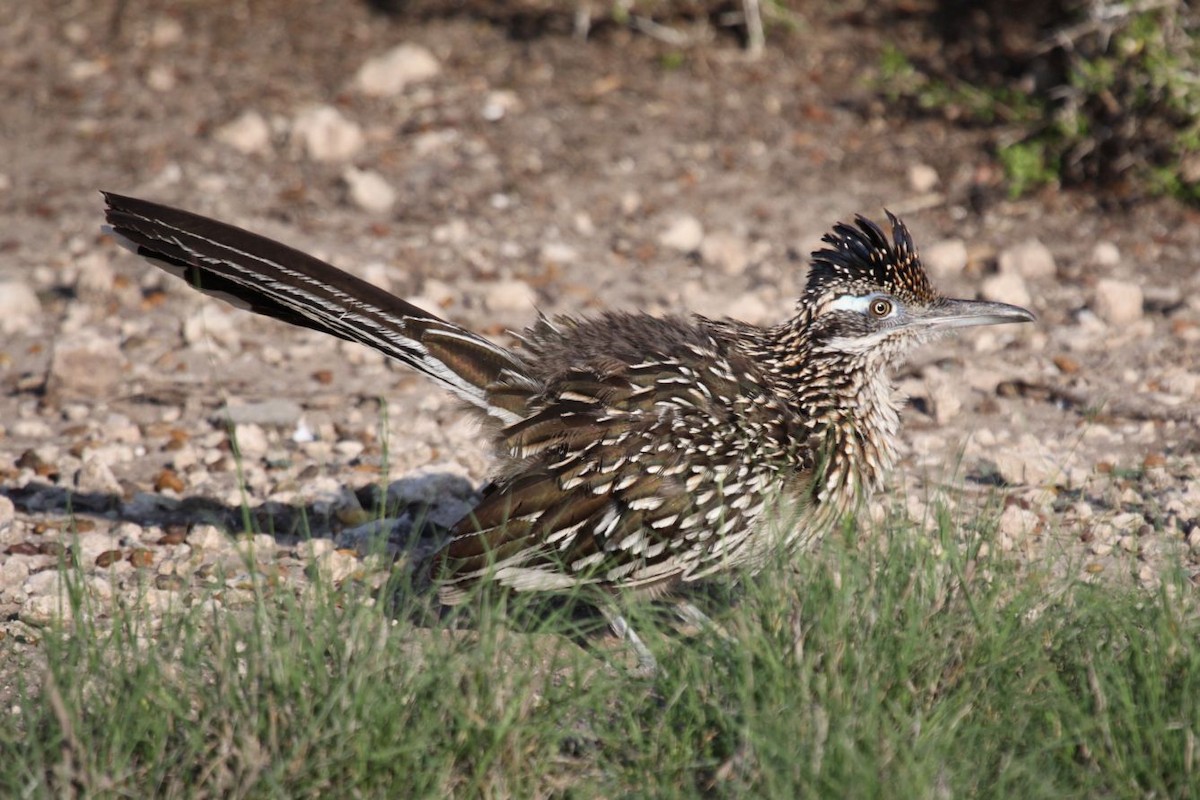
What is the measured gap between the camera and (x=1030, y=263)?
24.5 ft

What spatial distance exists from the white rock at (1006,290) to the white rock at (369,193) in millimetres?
3243

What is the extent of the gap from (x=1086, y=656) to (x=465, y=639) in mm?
1659

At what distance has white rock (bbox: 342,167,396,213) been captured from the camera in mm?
8188

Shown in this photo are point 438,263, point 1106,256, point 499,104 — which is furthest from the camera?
point 499,104

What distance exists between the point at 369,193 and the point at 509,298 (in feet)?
4.55

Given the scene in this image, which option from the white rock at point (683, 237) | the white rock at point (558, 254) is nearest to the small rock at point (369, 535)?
the white rock at point (558, 254)

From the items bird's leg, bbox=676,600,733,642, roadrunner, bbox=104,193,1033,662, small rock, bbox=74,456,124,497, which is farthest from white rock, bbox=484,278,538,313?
bird's leg, bbox=676,600,733,642

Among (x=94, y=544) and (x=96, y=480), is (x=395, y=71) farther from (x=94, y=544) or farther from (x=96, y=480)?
(x=94, y=544)

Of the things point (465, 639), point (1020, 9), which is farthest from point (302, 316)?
point (1020, 9)

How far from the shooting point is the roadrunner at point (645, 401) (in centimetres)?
451

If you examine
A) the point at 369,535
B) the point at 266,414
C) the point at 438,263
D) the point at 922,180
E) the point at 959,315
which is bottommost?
the point at 369,535

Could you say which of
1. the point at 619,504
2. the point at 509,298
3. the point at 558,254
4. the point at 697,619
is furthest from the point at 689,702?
the point at 558,254

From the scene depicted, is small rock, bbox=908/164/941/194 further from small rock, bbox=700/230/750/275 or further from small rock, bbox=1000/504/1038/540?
small rock, bbox=1000/504/1038/540

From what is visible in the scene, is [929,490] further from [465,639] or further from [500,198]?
[500,198]
